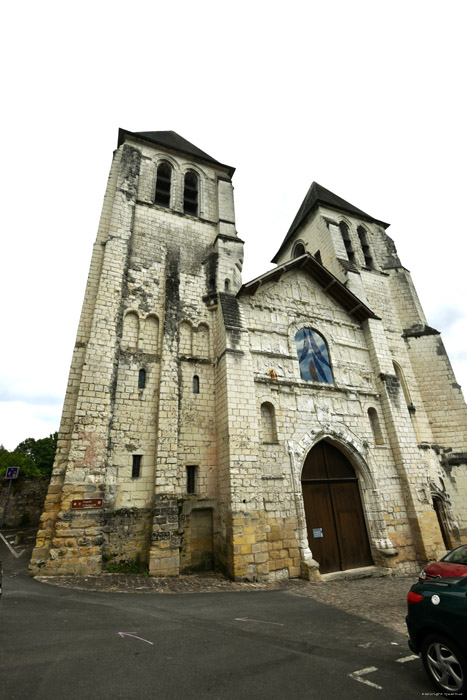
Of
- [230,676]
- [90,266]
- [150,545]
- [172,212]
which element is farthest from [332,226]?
[230,676]

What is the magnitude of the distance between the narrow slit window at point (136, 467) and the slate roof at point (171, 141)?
13.9m

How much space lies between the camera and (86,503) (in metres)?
7.86

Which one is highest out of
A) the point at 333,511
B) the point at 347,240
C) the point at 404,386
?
the point at 347,240

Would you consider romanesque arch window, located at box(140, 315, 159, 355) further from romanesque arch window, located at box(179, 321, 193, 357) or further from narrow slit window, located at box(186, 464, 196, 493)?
narrow slit window, located at box(186, 464, 196, 493)

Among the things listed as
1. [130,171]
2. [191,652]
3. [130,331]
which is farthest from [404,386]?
[130,171]

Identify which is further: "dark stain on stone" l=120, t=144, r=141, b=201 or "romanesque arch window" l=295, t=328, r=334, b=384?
"dark stain on stone" l=120, t=144, r=141, b=201

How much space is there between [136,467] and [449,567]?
7391 millimetres

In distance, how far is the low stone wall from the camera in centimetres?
1667

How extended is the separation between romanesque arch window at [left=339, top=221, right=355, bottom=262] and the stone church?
18.0ft

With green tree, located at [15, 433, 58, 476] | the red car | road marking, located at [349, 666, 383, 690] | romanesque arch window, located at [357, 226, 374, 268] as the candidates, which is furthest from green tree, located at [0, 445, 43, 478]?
road marking, located at [349, 666, 383, 690]

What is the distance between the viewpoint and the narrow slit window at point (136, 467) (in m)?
8.92

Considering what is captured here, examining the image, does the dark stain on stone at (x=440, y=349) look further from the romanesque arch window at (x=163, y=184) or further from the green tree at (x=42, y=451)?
the green tree at (x=42, y=451)

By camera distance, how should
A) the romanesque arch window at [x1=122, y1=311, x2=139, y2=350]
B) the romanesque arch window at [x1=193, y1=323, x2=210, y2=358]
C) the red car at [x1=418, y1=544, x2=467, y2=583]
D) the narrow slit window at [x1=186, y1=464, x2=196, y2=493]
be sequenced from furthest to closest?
1. the romanesque arch window at [x1=193, y1=323, x2=210, y2=358]
2. the romanesque arch window at [x1=122, y1=311, x2=139, y2=350]
3. the narrow slit window at [x1=186, y1=464, x2=196, y2=493]
4. the red car at [x1=418, y1=544, x2=467, y2=583]

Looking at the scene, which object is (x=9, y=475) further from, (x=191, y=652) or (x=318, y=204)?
(x=318, y=204)
